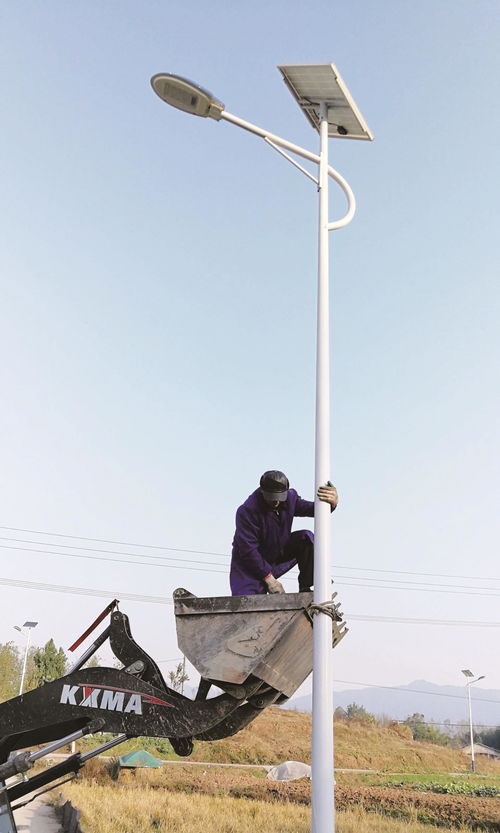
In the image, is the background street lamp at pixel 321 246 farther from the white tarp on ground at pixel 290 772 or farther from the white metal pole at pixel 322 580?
the white tarp on ground at pixel 290 772

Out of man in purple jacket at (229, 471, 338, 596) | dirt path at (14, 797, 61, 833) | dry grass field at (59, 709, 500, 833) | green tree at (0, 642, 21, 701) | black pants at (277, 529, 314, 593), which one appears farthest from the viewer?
green tree at (0, 642, 21, 701)

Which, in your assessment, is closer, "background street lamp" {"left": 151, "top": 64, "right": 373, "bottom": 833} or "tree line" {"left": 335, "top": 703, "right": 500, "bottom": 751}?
"background street lamp" {"left": 151, "top": 64, "right": 373, "bottom": 833}

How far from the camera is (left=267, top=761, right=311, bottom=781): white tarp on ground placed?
67.3 feet

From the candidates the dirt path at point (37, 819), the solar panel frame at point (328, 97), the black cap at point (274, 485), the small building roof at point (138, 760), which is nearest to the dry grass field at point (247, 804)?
the small building roof at point (138, 760)

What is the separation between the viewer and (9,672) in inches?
1754

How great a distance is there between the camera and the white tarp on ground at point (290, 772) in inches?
807

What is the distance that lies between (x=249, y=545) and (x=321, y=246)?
216 cm

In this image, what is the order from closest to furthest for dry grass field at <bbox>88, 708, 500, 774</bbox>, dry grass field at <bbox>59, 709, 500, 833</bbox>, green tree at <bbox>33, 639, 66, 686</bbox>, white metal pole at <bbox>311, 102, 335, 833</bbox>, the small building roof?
white metal pole at <bbox>311, 102, 335, 833</bbox> → dry grass field at <bbox>59, 709, 500, 833</bbox> → the small building roof → dry grass field at <bbox>88, 708, 500, 774</bbox> → green tree at <bbox>33, 639, 66, 686</bbox>

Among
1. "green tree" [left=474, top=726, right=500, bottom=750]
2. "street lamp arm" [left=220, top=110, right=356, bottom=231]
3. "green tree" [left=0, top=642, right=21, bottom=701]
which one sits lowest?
"green tree" [left=474, top=726, right=500, bottom=750]

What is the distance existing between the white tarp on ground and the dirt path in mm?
6960

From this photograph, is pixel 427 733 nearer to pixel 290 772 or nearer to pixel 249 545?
pixel 290 772

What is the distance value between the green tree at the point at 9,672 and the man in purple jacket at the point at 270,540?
127 ft

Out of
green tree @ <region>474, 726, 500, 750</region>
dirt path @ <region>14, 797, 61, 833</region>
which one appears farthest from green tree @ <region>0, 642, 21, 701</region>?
green tree @ <region>474, 726, 500, 750</region>

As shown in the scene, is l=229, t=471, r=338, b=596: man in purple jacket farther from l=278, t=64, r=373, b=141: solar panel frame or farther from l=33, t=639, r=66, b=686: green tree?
l=33, t=639, r=66, b=686: green tree
